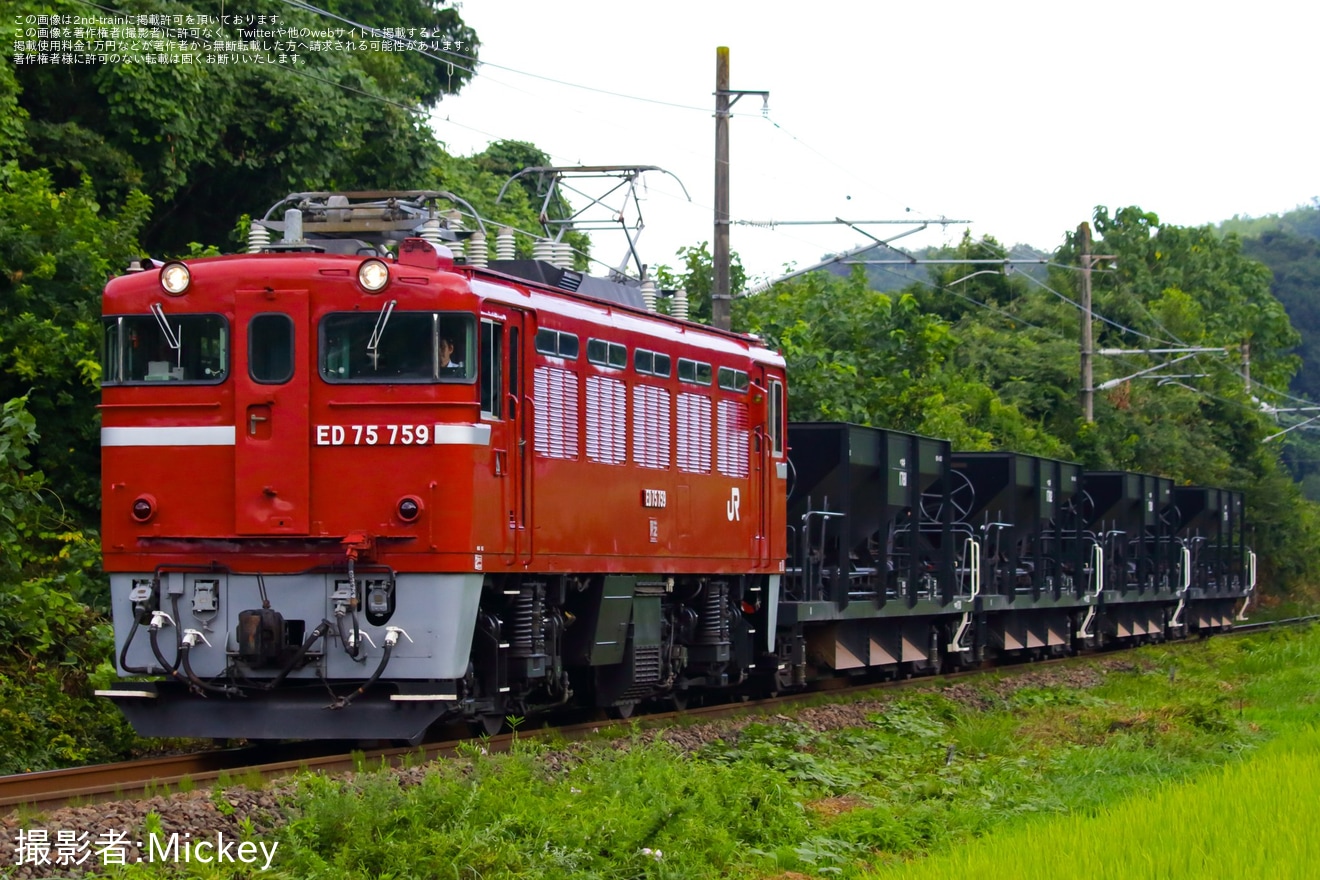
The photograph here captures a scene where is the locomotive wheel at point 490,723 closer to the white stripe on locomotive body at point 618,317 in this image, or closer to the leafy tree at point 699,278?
the white stripe on locomotive body at point 618,317

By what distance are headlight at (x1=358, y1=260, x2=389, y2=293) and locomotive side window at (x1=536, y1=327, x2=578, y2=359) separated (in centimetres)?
154

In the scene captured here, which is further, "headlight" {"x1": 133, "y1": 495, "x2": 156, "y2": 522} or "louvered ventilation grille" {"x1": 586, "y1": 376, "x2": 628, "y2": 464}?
"louvered ventilation grille" {"x1": 586, "y1": 376, "x2": 628, "y2": 464}

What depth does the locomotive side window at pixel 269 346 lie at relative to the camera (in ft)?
41.4

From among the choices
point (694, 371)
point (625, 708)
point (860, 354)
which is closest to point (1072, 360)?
point (860, 354)

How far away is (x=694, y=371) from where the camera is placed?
16.7m

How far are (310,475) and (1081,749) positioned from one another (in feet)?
23.8

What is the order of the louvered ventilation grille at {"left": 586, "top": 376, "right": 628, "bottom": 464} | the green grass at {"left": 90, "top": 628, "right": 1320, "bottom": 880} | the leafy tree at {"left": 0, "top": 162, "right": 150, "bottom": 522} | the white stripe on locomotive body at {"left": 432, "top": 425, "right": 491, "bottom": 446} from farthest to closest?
the leafy tree at {"left": 0, "top": 162, "right": 150, "bottom": 522} → the louvered ventilation grille at {"left": 586, "top": 376, "right": 628, "bottom": 464} → the white stripe on locomotive body at {"left": 432, "top": 425, "right": 491, "bottom": 446} → the green grass at {"left": 90, "top": 628, "right": 1320, "bottom": 880}

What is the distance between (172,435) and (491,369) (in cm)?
232

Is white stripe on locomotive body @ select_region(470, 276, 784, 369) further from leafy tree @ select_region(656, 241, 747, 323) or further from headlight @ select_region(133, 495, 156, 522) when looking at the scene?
leafy tree @ select_region(656, 241, 747, 323)

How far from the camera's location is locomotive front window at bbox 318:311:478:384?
12531 mm

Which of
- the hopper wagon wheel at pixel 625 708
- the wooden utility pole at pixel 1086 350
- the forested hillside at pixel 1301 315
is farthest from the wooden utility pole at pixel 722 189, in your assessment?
the forested hillside at pixel 1301 315

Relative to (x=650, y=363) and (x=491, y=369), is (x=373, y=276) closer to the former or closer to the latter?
(x=491, y=369)

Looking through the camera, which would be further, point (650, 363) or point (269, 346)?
point (650, 363)

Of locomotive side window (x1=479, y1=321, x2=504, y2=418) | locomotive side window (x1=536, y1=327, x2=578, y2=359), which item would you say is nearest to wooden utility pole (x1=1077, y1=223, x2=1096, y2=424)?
locomotive side window (x1=536, y1=327, x2=578, y2=359)
